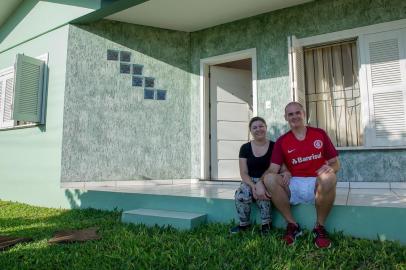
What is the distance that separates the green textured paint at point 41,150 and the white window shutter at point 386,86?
426cm

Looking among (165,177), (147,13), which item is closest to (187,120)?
(165,177)

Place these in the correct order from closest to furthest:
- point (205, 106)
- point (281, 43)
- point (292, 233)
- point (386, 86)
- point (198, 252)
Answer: point (198, 252) < point (292, 233) < point (386, 86) < point (281, 43) < point (205, 106)

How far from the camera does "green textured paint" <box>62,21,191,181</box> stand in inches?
194

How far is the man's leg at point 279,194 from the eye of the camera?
2.64m

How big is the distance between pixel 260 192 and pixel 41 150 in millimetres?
3833

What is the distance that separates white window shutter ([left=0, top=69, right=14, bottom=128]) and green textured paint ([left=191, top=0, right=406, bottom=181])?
10.7 feet

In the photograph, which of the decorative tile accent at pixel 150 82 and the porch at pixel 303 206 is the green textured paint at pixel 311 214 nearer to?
the porch at pixel 303 206

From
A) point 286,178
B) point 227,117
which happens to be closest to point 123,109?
point 227,117

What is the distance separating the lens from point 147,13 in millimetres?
5078

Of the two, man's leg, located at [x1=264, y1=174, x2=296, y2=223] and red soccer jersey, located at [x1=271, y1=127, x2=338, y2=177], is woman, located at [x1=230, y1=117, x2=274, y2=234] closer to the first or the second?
man's leg, located at [x1=264, y1=174, x2=296, y2=223]

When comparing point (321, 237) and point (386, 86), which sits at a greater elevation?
point (386, 86)

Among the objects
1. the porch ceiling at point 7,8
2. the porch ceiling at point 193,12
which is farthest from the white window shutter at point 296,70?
the porch ceiling at point 7,8

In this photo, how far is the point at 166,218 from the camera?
10.7 feet

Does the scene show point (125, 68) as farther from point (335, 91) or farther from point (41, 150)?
point (335, 91)
